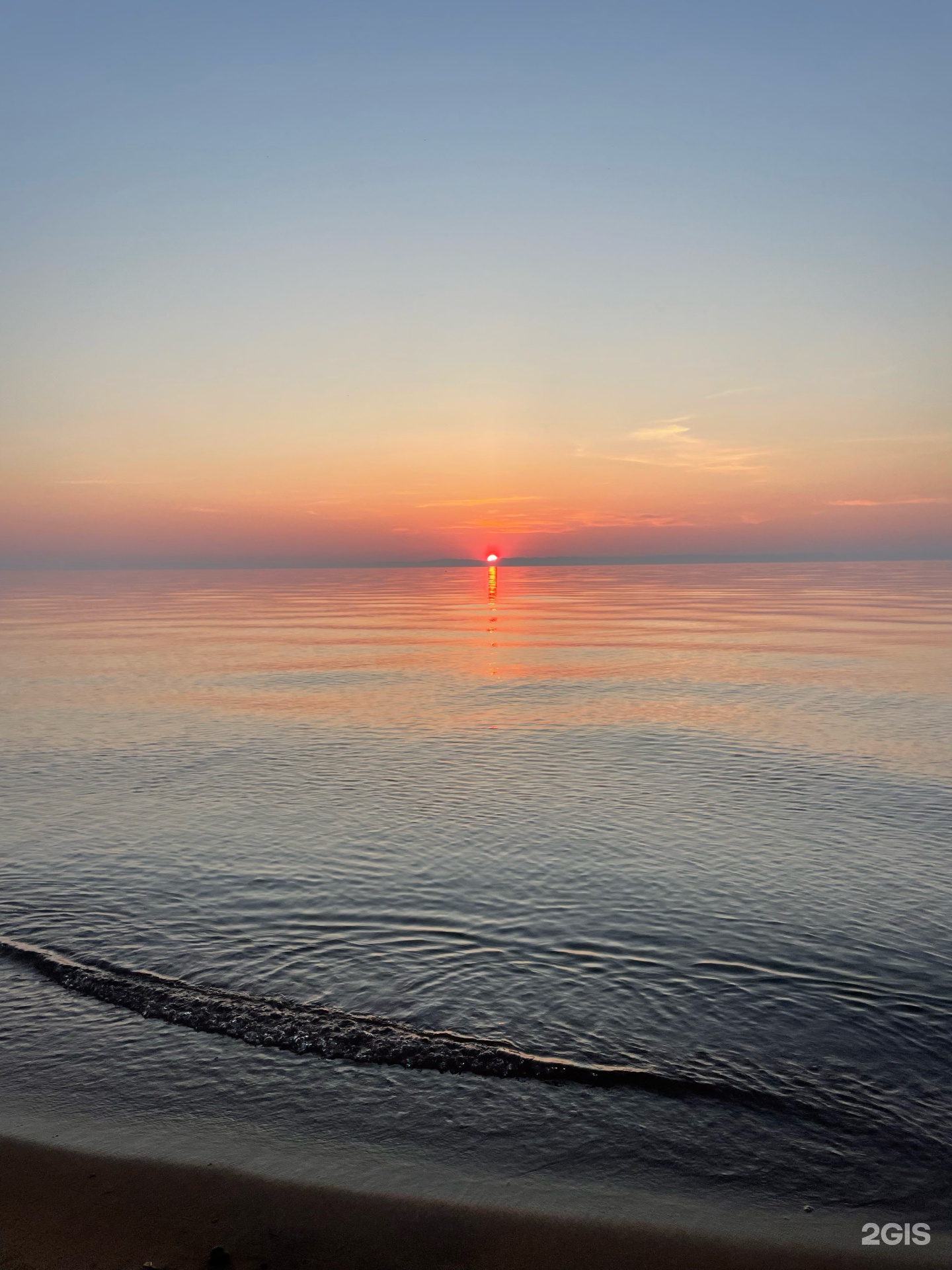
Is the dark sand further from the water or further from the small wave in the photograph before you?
the small wave

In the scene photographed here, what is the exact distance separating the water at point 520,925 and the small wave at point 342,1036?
105mm

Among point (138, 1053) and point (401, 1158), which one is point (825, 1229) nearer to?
point (401, 1158)

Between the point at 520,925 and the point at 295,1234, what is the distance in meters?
7.51

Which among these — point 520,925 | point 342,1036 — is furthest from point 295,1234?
point 520,925

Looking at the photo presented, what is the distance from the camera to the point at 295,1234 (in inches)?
309

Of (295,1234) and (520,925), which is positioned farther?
(520,925)

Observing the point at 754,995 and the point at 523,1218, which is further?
the point at 754,995

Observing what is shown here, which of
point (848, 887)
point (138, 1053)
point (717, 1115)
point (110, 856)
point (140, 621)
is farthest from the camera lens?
point (140, 621)

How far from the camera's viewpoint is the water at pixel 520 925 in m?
9.35

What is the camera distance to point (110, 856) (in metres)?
18.7

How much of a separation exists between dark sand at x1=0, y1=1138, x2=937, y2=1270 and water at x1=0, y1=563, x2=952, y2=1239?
43 centimetres

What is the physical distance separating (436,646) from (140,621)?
35.6m

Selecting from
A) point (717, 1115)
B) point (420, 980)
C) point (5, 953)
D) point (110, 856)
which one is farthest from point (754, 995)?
point (110, 856)

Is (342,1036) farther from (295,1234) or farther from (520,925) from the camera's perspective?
(520,925)
